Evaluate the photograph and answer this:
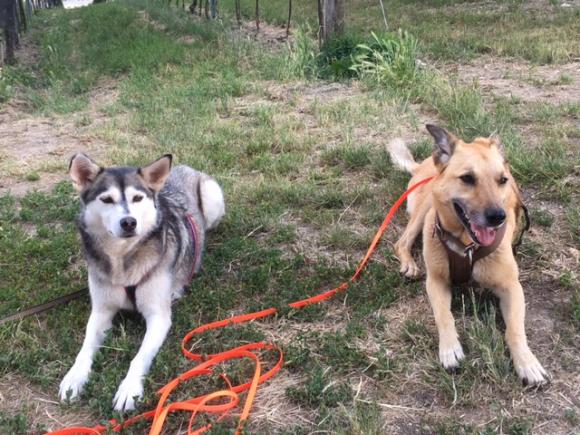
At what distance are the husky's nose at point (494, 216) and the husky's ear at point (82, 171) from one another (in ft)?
7.53

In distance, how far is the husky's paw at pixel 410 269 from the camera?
372cm

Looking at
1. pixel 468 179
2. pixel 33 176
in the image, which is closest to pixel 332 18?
pixel 33 176

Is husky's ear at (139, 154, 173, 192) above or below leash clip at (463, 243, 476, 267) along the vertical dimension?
above

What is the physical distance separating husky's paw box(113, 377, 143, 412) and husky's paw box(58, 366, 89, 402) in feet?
0.78

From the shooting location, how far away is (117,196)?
3.24m

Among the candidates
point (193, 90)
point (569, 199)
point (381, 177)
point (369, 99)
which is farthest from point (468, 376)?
point (193, 90)

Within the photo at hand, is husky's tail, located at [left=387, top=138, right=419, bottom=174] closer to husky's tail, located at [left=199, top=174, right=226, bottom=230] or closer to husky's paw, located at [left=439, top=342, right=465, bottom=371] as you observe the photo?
husky's tail, located at [left=199, top=174, right=226, bottom=230]

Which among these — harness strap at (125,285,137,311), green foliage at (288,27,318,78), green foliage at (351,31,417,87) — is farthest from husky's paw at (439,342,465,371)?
green foliage at (288,27,318,78)

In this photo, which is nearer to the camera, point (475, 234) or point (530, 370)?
point (530, 370)

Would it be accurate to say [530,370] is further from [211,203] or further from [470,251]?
[211,203]

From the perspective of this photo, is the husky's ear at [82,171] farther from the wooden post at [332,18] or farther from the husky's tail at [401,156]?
the wooden post at [332,18]

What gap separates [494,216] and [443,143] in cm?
68

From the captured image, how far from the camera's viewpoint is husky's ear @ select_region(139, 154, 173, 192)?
136 inches

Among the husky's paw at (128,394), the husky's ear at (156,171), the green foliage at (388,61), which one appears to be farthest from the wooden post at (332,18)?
the husky's paw at (128,394)
